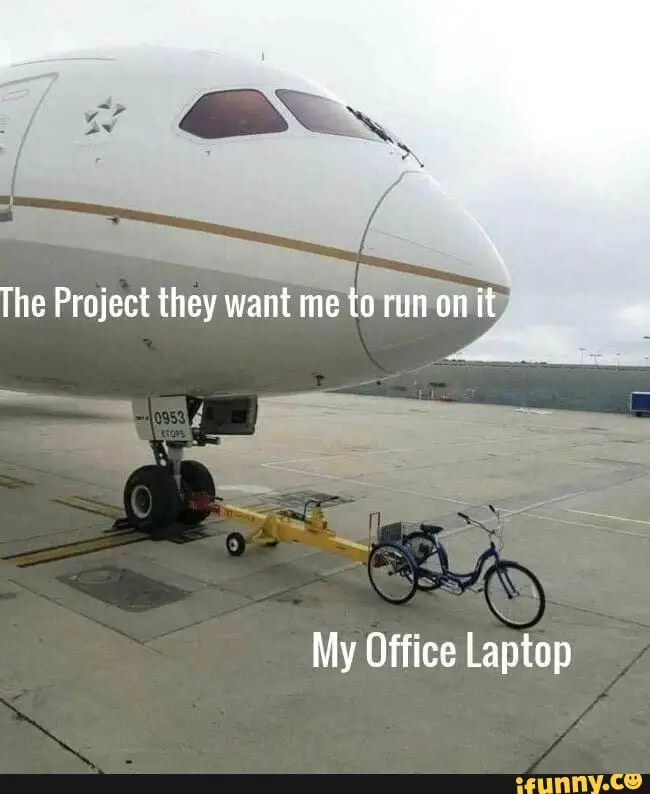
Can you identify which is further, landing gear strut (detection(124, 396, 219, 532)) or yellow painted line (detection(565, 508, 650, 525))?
yellow painted line (detection(565, 508, 650, 525))

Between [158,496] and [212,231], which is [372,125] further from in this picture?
[158,496]

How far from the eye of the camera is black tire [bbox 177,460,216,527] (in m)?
8.35

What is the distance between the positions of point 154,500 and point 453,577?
11.6 ft

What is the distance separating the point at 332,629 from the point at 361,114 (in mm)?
4573

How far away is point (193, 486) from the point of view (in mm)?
8547

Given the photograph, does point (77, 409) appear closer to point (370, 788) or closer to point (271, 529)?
point (271, 529)

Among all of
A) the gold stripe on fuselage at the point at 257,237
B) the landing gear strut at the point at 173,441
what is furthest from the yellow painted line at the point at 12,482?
the gold stripe on fuselage at the point at 257,237

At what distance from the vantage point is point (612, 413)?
117 ft

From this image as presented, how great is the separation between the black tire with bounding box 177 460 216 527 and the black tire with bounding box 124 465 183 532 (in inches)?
14.2

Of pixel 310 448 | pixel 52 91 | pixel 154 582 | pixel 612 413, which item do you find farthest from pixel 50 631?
pixel 612 413

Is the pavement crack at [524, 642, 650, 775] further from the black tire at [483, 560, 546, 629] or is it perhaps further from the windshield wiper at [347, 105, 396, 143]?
the windshield wiper at [347, 105, 396, 143]

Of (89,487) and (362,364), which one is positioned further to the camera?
(89,487)

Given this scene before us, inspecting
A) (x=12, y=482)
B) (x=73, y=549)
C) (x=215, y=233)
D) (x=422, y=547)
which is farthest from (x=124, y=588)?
(x=12, y=482)

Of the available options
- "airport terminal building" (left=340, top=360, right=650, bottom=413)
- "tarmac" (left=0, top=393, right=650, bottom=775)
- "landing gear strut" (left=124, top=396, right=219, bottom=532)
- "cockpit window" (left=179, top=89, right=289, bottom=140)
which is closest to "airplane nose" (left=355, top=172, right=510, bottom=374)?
"cockpit window" (left=179, top=89, right=289, bottom=140)
